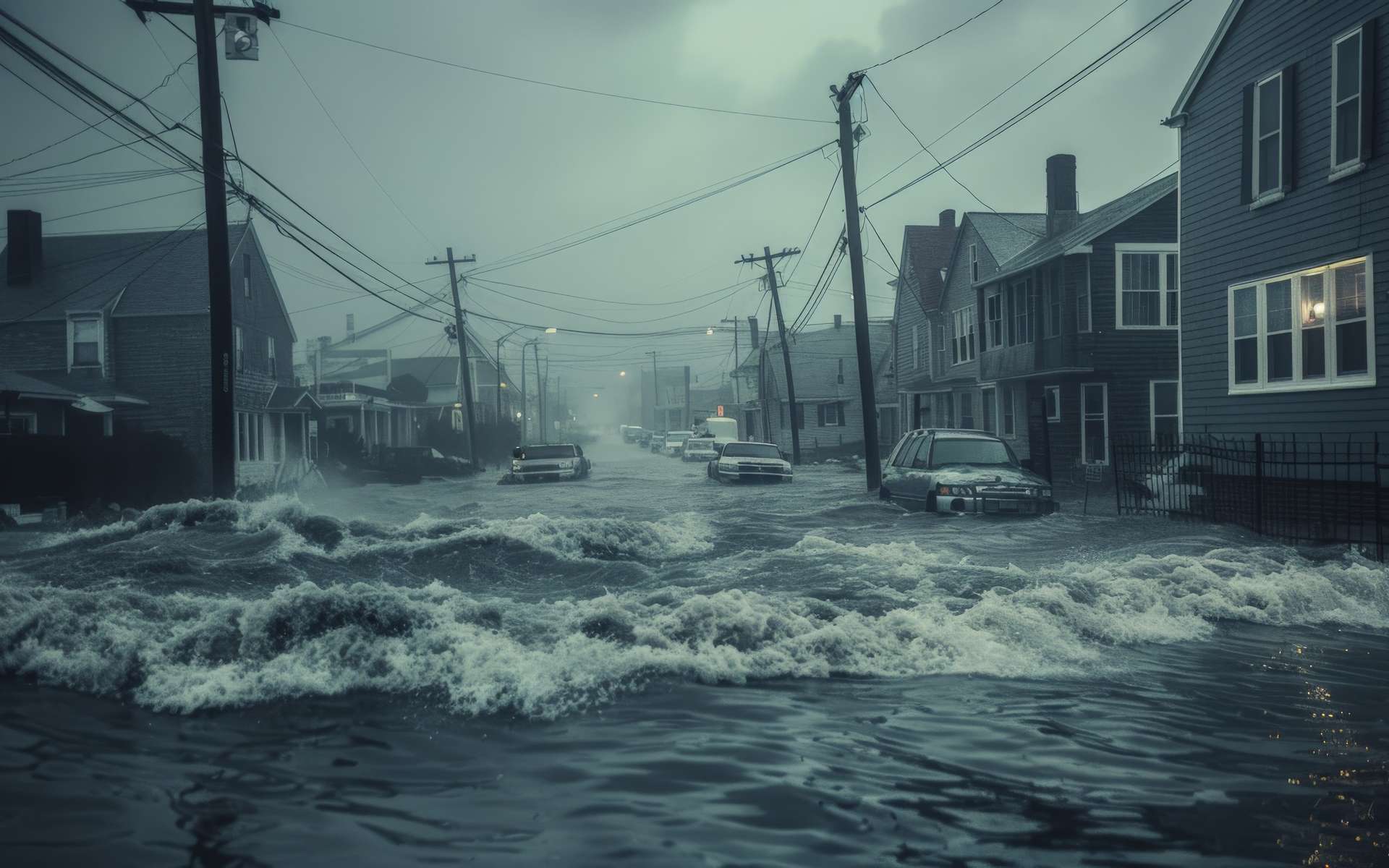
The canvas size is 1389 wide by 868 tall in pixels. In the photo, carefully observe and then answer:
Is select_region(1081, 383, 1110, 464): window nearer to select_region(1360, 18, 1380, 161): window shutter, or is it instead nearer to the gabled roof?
the gabled roof

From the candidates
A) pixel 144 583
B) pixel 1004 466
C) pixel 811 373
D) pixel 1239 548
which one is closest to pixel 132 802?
pixel 144 583

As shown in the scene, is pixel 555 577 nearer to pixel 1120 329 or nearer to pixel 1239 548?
pixel 1239 548

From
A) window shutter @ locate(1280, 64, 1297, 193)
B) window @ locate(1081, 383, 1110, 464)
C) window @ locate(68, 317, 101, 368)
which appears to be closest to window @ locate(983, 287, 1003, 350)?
window @ locate(1081, 383, 1110, 464)

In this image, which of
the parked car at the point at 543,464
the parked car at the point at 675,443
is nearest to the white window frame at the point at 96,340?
the parked car at the point at 543,464

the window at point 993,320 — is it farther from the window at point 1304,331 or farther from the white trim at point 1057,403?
the window at point 1304,331

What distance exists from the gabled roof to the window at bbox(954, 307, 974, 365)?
1763 centimetres

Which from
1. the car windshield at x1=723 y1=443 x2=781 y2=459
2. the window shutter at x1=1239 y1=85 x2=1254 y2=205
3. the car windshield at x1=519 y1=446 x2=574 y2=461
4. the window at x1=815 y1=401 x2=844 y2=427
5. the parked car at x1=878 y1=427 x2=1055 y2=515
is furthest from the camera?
the window at x1=815 y1=401 x2=844 y2=427

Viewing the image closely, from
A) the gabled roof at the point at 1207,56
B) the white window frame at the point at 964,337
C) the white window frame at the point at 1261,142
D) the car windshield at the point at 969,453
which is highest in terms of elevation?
the gabled roof at the point at 1207,56

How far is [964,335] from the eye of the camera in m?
38.4

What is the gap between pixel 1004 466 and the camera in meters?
17.8

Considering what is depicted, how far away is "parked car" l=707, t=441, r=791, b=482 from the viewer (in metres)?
32.8

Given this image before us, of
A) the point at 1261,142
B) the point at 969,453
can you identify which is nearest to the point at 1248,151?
the point at 1261,142

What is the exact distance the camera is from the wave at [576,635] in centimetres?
701

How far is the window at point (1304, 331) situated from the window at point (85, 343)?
33.9 meters
